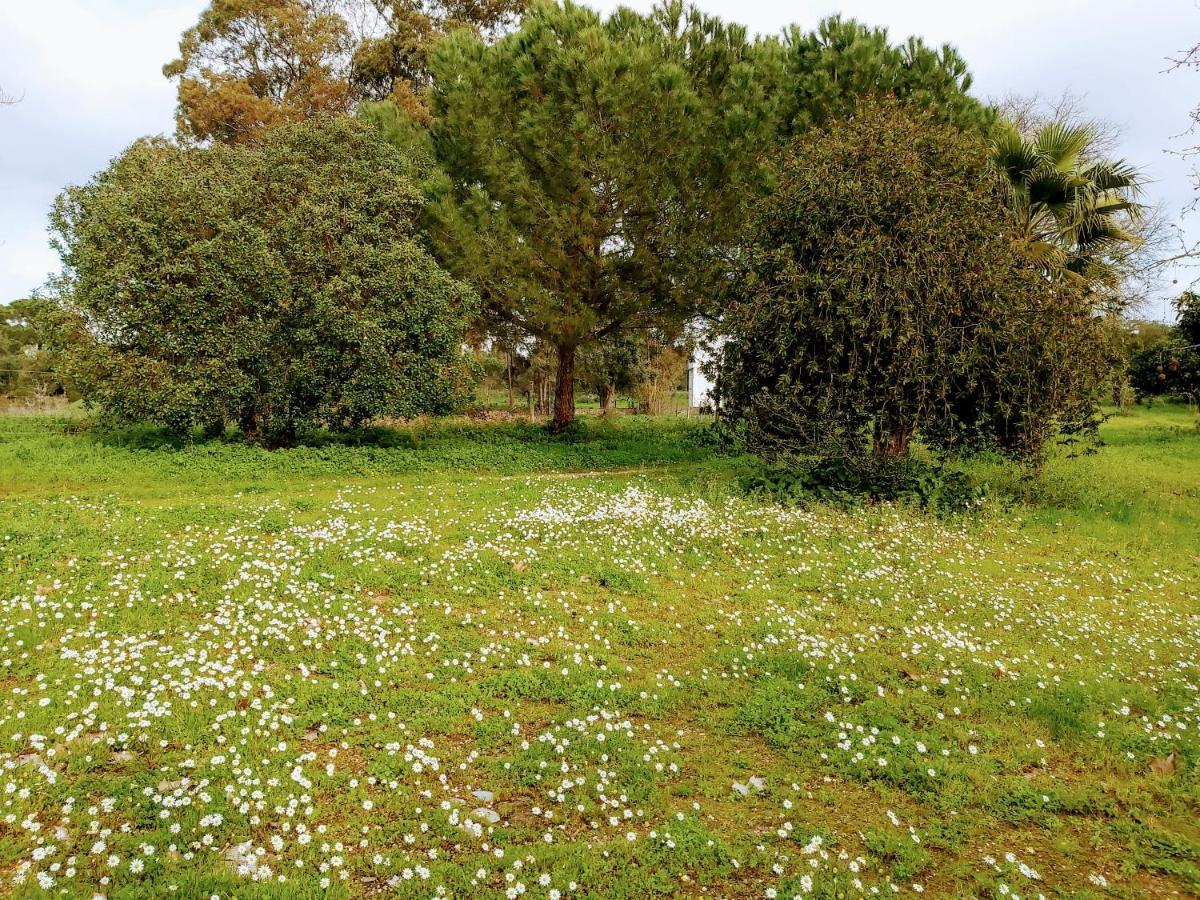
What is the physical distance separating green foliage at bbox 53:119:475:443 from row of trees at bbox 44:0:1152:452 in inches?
2.5

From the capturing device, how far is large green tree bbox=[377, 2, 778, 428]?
52.8 feet

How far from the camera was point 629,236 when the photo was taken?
17.7 m

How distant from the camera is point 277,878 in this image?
3586 millimetres

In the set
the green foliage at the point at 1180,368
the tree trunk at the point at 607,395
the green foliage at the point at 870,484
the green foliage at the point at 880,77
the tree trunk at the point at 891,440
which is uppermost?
the green foliage at the point at 880,77

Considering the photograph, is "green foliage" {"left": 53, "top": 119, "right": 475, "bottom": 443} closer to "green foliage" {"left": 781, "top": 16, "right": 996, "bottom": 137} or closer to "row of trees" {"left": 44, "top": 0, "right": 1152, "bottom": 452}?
"row of trees" {"left": 44, "top": 0, "right": 1152, "bottom": 452}

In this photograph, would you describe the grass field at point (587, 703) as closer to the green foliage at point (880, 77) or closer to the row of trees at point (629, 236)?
the row of trees at point (629, 236)

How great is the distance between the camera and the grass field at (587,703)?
12.7 feet

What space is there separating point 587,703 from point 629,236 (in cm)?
1444

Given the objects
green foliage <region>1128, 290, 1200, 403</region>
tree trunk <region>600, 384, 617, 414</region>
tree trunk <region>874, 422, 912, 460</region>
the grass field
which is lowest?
the grass field

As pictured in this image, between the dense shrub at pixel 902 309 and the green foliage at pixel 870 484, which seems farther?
the green foliage at pixel 870 484

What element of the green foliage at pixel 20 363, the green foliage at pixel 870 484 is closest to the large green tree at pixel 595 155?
the green foliage at pixel 870 484

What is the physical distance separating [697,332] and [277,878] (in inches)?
702

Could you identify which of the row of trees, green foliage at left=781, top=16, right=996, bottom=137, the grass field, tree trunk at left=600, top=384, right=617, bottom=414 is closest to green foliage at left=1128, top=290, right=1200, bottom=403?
the row of trees

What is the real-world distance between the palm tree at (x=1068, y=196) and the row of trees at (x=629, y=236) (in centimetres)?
6
